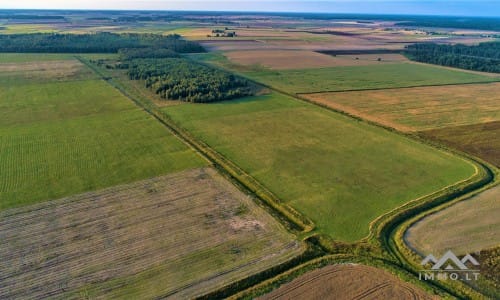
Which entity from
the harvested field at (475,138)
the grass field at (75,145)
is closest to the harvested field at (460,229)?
the harvested field at (475,138)

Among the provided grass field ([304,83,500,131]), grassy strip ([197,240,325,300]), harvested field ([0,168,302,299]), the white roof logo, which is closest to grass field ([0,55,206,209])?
harvested field ([0,168,302,299])

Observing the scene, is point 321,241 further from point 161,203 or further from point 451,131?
point 451,131

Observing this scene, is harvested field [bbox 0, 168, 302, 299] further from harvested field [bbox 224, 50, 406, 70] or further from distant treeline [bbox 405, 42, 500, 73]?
distant treeline [bbox 405, 42, 500, 73]

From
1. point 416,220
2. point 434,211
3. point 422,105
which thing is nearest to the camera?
point 416,220

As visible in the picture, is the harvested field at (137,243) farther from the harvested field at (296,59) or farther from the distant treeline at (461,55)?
the distant treeline at (461,55)

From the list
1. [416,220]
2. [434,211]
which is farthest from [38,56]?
[434,211]

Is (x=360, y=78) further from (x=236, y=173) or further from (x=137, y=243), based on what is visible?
(x=137, y=243)

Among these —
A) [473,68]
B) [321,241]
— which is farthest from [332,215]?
[473,68]
